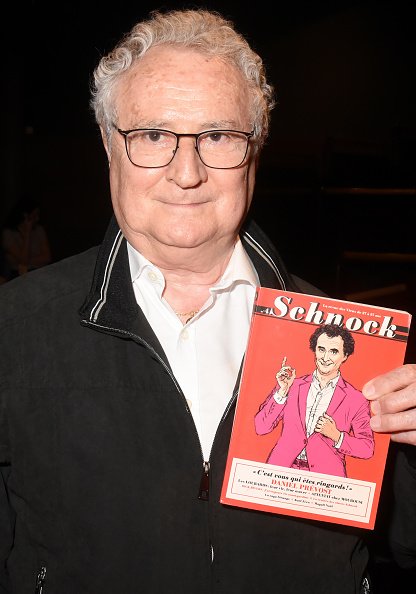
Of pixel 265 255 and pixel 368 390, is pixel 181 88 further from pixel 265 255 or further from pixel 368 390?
pixel 368 390

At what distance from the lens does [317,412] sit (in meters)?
1.16

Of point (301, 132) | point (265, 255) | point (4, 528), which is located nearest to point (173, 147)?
point (265, 255)

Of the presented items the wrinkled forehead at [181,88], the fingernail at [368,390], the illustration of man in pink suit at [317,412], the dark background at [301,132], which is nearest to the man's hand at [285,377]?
the illustration of man in pink suit at [317,412]

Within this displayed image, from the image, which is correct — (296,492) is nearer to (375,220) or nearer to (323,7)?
(375,220)

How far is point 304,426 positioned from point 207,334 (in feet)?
0.99

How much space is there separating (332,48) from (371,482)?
21.3 feet

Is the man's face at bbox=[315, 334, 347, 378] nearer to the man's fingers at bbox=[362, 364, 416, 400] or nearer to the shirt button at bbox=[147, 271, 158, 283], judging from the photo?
the man's fingers at bbox=[362, 364, 416, 400]

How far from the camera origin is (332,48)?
6.83 m

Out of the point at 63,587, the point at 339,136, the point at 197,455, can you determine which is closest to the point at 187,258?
the point at 197,455

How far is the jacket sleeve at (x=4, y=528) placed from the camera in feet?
4.20

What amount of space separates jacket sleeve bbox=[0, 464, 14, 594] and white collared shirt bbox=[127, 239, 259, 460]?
405mm

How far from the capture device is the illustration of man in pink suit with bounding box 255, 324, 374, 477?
3.79ft

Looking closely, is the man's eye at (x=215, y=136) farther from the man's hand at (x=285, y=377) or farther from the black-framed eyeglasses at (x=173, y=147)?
the man's hand at (x=285, y=377)

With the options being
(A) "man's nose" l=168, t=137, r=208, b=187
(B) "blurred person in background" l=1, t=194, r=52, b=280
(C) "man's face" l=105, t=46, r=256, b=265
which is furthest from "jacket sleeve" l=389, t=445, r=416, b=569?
(B) "blurred person in background" l=1, t=194, r=52, b=280
